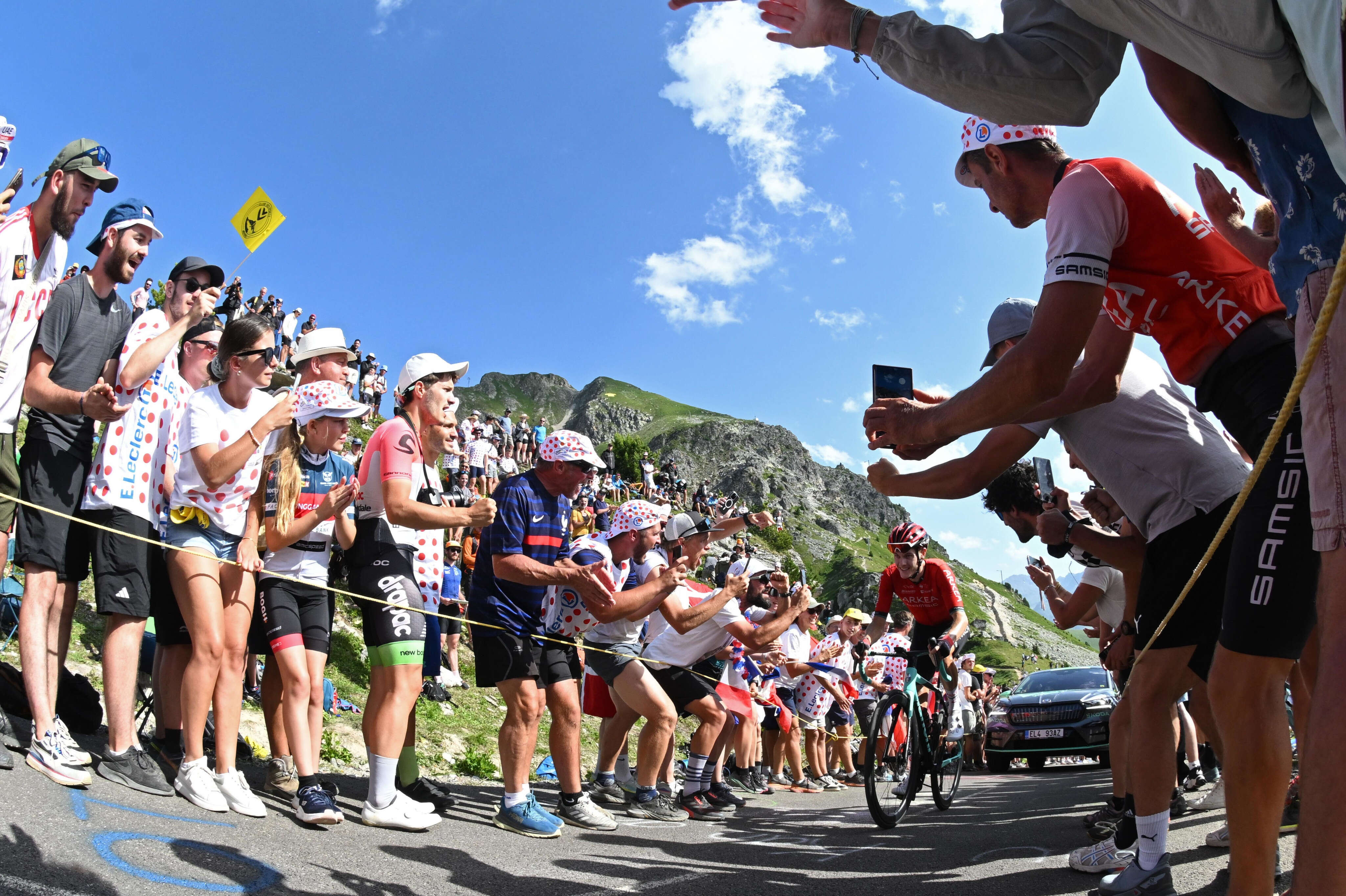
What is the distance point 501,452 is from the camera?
3559cm

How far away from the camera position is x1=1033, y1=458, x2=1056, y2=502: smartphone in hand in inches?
199

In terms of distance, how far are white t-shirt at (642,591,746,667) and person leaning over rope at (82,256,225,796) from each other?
13.8ft

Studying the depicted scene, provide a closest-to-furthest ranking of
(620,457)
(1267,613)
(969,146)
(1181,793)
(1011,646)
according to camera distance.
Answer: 1. (1267,613)
2. (969,146)
3. (1181,793)
4. (1011,646)
5. (620,457)

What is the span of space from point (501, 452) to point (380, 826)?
31.5 meters

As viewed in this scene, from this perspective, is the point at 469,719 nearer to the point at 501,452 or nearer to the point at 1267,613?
the point at 1267,613

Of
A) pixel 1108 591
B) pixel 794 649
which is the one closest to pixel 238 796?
pixel 1108 591

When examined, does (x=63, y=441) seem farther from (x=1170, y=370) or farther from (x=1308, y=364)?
(x=1308, y=364)

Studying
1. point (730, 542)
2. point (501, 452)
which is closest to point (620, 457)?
point (730, 542)

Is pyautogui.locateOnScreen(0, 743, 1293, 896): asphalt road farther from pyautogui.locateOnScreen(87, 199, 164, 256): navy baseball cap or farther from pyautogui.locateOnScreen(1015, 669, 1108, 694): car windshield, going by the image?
pyautogui.locateOnScreen(1015, 669, 1108, 694): car windshield

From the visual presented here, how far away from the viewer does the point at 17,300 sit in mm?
4199

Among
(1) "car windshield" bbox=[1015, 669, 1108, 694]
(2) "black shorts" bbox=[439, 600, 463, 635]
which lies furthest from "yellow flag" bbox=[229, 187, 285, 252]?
(1) "car windshield" bbox=[1015, 669, 1108, 694]

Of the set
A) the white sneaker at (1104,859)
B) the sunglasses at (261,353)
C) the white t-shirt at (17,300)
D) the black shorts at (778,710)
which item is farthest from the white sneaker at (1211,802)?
the white t-shirt at (17,300)

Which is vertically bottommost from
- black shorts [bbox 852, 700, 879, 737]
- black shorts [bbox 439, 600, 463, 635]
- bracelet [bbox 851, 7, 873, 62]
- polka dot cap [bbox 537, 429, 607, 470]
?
black shorts [bbox 852, 700, 879, 737]

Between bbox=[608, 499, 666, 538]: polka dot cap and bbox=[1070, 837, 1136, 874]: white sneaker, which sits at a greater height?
bbox=[608, 499, 666, 538]: polka dot cap
